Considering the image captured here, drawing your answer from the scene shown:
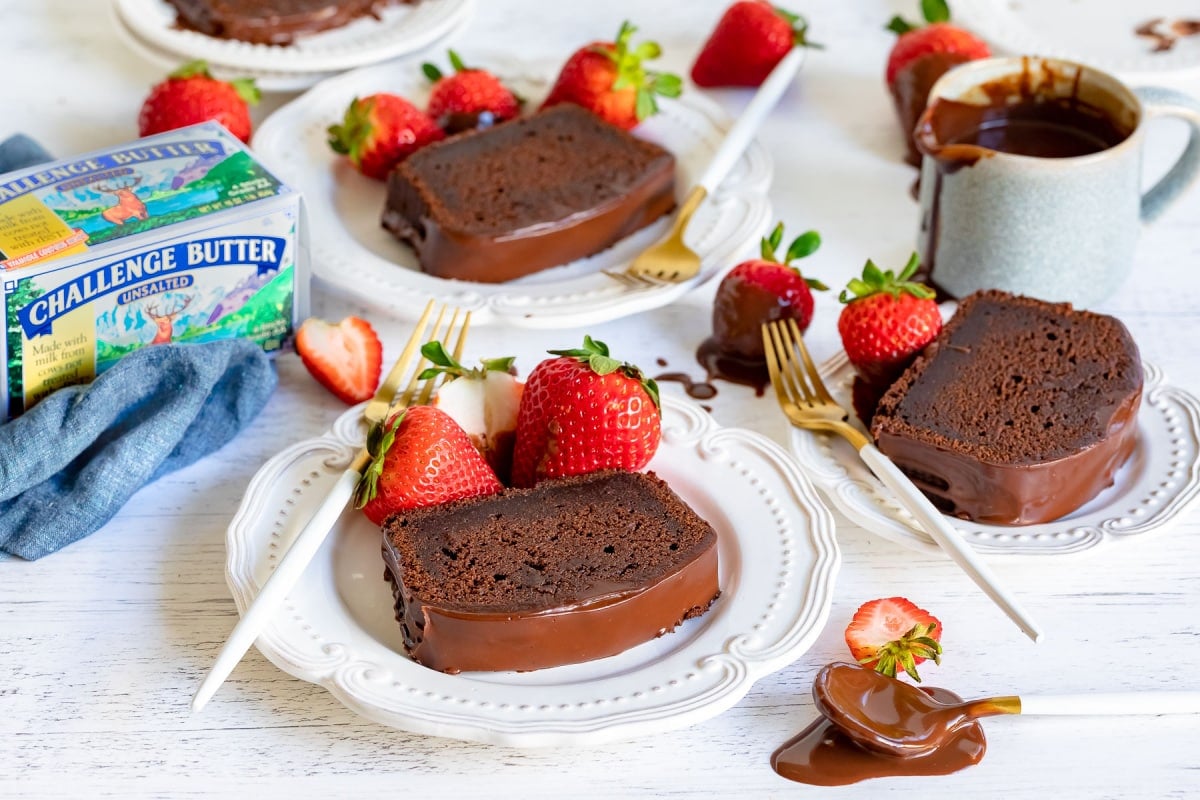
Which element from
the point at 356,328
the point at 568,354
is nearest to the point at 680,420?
the point at 568,354

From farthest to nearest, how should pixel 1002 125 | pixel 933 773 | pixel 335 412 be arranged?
1. pixel 1002 125
2. pixel 335 412
3. pixel 933 773

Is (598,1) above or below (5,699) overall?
above

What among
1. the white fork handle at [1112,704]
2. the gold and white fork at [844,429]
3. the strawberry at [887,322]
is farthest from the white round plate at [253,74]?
the white fork handle at [1112,704]

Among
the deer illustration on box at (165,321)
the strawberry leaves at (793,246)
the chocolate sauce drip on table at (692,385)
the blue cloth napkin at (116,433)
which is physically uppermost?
the strawberry leaves at (793,246)

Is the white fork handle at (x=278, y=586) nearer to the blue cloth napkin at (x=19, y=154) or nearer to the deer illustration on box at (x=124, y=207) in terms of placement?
the deer illustration on box at (x=124, y=207)

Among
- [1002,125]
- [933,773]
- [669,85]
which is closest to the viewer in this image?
[933,773]

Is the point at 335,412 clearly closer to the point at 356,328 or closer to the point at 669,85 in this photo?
the point at 356,328

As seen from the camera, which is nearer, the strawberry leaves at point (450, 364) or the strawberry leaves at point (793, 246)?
the strawberry leaves at point (450, 364)

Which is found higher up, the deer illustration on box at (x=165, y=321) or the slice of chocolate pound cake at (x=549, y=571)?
the slice of chocolate pound cake at (x=549, y=571)
